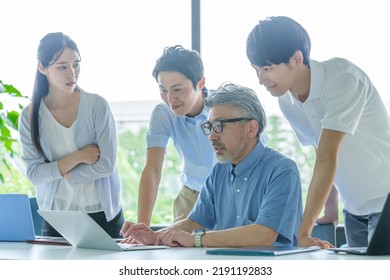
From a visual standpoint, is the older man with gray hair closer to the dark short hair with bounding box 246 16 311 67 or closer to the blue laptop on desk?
the dark short hair with bounding box 246 16 311 67

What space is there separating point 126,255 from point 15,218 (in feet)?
2.26

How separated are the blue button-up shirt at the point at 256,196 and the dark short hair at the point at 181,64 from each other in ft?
1.64

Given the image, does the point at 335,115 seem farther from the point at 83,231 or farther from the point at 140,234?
the point at 83,231

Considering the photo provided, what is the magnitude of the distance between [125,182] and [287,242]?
9.42 feet

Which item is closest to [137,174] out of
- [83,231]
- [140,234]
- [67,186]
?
[67,186]

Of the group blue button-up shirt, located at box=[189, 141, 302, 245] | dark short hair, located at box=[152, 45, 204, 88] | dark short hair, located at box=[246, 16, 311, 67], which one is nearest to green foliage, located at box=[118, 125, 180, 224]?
dark short hair, located at box=[152, 45, 204, 88]

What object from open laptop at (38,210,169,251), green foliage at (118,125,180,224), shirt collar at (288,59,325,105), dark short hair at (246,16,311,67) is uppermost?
dark short hair at (246,16,311,67)

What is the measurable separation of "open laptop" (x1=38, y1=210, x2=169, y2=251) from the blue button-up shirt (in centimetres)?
34

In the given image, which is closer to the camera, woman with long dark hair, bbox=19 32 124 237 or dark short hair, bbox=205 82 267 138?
dark short hair, bbox=205 82 267 138

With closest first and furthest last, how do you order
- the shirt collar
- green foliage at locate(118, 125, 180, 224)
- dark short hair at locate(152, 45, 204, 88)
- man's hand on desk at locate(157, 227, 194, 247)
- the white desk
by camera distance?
the white desk
man's hand on desk at locate(157, 227, 194, 247)
the shirt collar
dark short hair at locate(152, 45, 204, 88)
green foliage at locate(118, 125, 180, 224)

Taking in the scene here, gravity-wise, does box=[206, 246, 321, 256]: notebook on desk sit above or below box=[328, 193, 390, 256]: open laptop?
below

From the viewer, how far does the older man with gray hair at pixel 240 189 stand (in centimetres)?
242

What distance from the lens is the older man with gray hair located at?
95.3 inches
